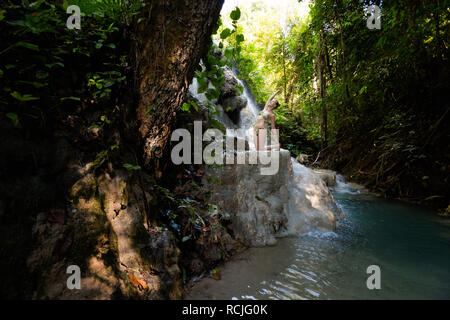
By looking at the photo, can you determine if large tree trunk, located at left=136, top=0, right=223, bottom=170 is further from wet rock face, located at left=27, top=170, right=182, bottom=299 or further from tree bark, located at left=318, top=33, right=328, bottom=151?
tree bark, located at left=318, top=33, right=328, bottom=151

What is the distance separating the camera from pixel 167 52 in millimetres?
1782

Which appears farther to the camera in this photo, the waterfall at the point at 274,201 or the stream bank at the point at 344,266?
the waterfall at the point at 274,201

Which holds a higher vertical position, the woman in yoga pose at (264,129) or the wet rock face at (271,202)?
the woman in yoga pose at (264,129)

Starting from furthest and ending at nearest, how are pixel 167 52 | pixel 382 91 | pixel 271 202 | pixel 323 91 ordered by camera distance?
1. pixel 323 91
2. pixel 382 91
3. pixel 271 202
4. pixel 167 52

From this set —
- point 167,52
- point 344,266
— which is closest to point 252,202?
point 344,266

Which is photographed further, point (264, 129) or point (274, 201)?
point (264, 129)

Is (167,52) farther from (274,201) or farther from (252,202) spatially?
(274,201)

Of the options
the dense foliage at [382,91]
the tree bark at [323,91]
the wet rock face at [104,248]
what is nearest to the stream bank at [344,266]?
the wet rock face at [104,248]

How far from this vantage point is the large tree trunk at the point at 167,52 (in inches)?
67.5

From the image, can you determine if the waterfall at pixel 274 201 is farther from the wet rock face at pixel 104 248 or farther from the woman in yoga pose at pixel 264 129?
the wet rock face at pixel 104 248

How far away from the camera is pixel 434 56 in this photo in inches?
206

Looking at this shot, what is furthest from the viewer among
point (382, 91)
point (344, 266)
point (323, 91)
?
point (323, 91)
